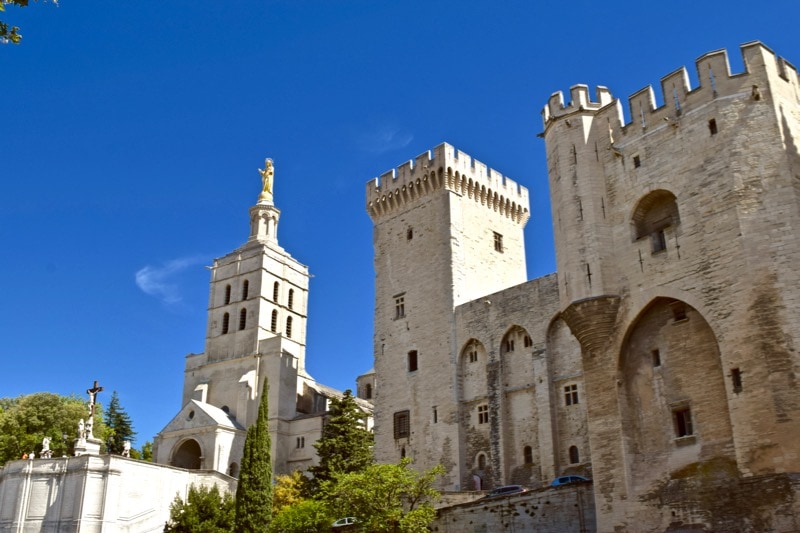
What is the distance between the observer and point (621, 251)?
24.5 m

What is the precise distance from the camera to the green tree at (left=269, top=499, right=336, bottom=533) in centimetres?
2988

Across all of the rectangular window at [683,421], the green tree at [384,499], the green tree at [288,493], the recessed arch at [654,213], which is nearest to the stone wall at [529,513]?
the green tree at [384,499]

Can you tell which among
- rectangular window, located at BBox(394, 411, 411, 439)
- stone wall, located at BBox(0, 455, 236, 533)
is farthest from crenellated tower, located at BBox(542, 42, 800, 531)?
stone wall, located at BBox(0, 455, 236, 533)

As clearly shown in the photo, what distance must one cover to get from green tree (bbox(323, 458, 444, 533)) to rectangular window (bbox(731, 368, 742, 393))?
11295 mm

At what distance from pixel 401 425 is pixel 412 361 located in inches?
126

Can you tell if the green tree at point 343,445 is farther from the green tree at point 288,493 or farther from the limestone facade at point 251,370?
the limestone facade at point 251,370

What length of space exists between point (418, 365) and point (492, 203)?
33.8ft

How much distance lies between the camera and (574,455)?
3297 cm

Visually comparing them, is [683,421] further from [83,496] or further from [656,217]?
[83,496]

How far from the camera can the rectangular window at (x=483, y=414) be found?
121ft

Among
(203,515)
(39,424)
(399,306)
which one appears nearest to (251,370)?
(39,424)

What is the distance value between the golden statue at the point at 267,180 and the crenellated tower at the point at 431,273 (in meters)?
22.0

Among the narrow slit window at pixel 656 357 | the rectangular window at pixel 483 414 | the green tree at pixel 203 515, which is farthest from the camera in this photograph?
the rectangular window at pixel 483 414

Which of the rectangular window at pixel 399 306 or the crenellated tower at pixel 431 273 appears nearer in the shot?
the crenellated tower at pixel 431 273
